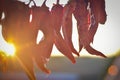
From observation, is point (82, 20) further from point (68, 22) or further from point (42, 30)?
point (42, 30)

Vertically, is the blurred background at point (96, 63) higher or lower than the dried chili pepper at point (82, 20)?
lower

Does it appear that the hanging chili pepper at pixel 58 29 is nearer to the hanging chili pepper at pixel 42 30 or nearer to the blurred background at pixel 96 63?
the hanging chili pepper at pixel 42 30

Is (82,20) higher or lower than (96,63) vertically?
higher

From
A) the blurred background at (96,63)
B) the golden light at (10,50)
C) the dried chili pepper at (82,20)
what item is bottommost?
the blurred background at (96,63)

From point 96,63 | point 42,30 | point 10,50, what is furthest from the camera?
point 96,63

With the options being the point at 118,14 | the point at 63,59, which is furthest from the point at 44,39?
the point at 118,14

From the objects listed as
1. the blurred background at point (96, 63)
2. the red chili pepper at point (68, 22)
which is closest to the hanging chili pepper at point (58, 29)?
the red chili pepper at point (68, 22)

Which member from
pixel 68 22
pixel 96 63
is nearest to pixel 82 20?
pixel 68 22

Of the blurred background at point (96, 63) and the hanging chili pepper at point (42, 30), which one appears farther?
the blurred background at point (96, 63)

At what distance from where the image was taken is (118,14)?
1069 millimetres

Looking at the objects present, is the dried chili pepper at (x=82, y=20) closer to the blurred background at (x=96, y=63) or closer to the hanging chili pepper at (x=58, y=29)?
the hanging chili pepper at (x=58, y=29)

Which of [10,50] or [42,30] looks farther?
[10,50]

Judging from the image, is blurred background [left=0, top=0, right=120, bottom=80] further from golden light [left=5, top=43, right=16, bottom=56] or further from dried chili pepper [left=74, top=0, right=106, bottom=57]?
dried chili pepper [left=74, top=0, right=106, bottom=57]

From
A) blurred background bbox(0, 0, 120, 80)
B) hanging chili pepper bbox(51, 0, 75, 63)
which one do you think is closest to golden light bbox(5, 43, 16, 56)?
blurred background bbox(0, 0, 120, 80)
